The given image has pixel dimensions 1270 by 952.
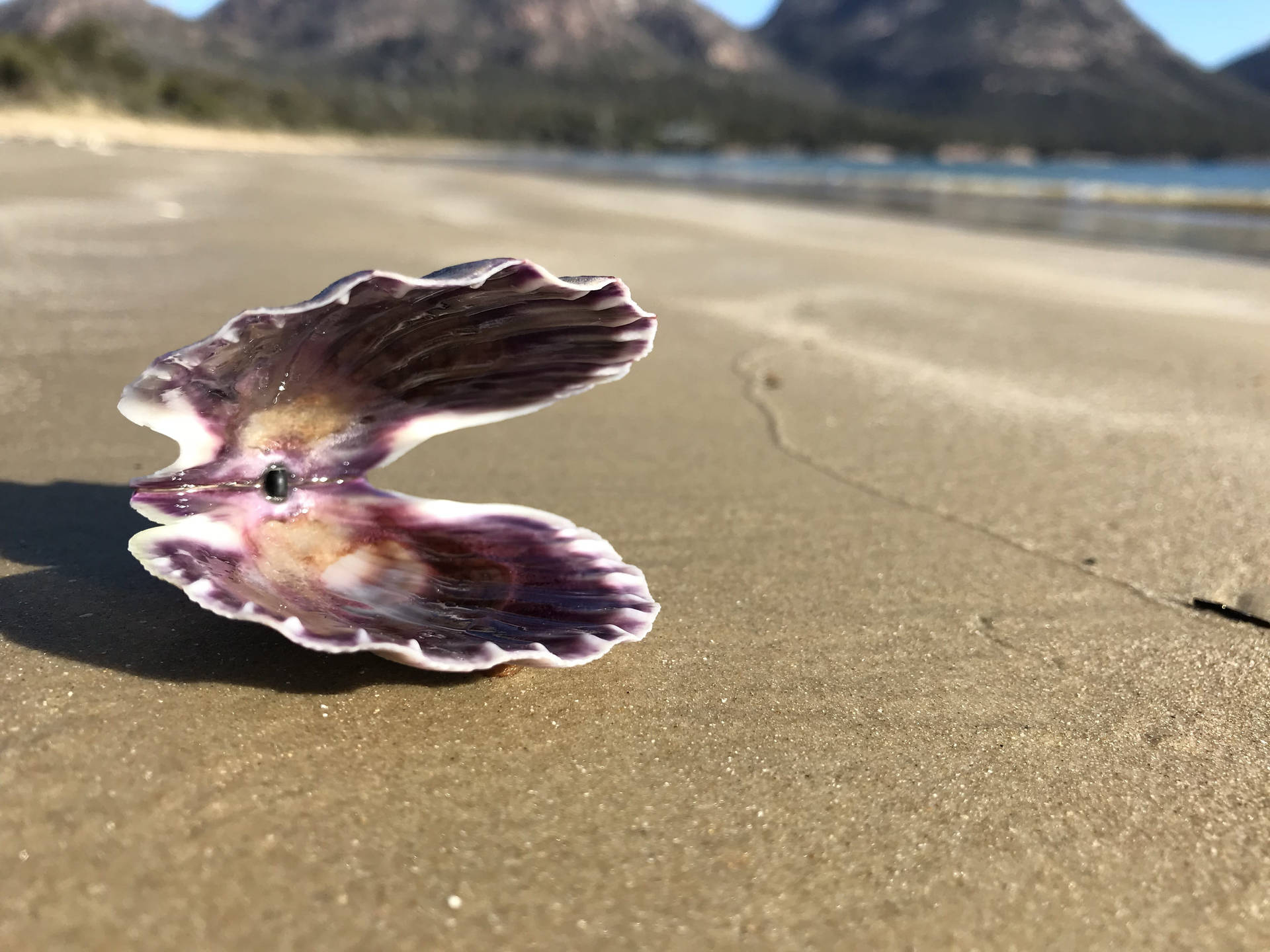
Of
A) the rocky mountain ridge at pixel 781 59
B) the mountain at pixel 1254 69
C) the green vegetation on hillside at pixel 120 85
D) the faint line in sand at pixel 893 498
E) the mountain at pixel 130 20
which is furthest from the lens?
the mountain at pixel 1254 69

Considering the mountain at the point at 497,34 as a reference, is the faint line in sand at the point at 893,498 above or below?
below

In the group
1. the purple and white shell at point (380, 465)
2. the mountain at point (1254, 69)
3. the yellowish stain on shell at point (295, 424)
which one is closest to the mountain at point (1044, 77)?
the mountain at point (1254, 69)

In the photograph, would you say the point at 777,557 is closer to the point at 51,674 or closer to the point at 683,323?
the point at 51,674

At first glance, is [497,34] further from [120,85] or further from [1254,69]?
[1254,69]

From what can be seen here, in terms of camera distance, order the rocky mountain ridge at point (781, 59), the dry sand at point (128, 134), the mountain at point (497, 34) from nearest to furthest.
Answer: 1. the dry sand at point (128, 134)
2. the rocky mountain ridge at point (781, 59)
3. the mountain at point (497, 34)

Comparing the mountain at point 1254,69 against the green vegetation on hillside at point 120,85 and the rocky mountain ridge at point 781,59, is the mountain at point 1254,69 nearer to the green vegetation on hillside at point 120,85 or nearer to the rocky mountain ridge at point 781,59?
the rocky mountain ridge at point 781,59

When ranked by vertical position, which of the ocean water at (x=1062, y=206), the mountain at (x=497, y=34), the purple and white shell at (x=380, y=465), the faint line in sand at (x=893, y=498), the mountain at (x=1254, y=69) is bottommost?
the faint line in sand at (x=893, y=498)

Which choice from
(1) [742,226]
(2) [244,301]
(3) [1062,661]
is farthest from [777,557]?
(1) [742,226]
